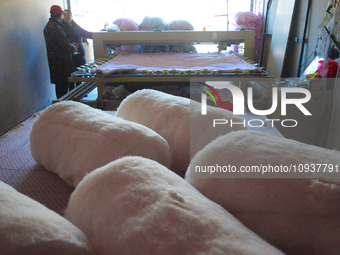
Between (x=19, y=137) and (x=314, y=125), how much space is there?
1.99 metres

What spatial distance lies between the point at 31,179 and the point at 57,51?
3.04 metres

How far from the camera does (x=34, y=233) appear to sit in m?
0.37

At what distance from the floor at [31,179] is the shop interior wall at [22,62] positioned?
224cm

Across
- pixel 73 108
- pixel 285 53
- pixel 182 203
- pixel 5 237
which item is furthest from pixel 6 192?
pixel 285 53

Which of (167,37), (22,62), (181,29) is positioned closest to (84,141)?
(167,37)

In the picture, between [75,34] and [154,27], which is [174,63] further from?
[75,34]

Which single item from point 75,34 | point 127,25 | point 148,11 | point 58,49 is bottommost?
point 58,49

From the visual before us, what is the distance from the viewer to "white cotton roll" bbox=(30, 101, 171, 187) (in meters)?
0.69

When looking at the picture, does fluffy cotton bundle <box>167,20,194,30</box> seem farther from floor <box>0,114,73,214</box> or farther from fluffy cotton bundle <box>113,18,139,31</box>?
floor <box>0,114,73,214</box>

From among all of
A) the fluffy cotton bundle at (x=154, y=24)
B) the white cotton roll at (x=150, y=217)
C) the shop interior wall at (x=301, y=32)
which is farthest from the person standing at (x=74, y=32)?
the white cotton roll at (x=150, y=217)

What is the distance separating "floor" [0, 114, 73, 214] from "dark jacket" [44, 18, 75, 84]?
2730 millimetres

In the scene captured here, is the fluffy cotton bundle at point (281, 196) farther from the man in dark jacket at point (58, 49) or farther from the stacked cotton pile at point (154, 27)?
the man in dark jacket at point (58, 49)

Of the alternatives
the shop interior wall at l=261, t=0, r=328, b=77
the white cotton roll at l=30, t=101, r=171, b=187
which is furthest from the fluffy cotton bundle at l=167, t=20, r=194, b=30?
the white cotton roll at l=30, t=101, r=171, b=187

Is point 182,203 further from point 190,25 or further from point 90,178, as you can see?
point 190,25
